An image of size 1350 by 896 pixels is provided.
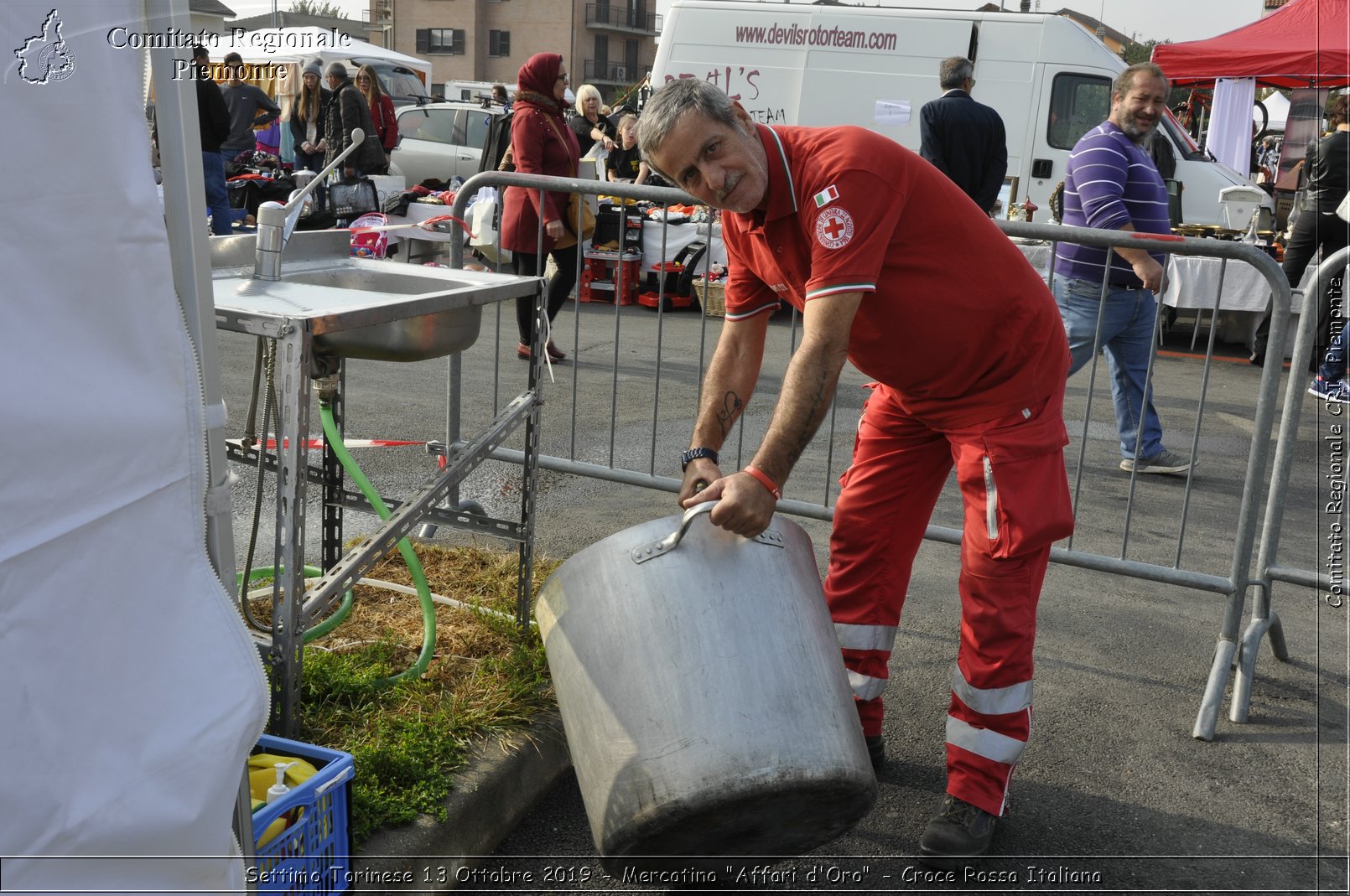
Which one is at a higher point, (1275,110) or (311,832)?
(1275,110)

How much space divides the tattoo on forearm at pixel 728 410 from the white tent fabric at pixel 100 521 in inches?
54.6

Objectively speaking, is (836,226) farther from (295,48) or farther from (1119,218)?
(1119,218)

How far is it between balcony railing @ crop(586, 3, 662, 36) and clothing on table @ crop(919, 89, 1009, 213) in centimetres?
5999

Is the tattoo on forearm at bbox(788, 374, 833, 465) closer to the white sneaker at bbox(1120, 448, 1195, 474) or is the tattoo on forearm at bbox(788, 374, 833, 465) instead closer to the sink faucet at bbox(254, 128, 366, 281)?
the sink faucet at bbox(254, 128, 366, 281)

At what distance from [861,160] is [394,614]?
1957mm

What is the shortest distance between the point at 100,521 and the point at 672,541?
1.04 meters

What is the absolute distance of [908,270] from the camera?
2.45m

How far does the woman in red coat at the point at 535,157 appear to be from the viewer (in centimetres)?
691

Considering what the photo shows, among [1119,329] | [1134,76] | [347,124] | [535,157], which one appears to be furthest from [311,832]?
[347,124]

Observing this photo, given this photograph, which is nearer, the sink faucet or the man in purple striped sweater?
the sink faucet

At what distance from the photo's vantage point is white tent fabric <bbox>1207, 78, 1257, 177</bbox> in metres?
14.6

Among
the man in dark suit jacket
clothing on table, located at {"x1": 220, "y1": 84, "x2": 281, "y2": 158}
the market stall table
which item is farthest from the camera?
clothing on table, located at {"x1": 220, "y1": 84, "x2": 281, "y2": 158}

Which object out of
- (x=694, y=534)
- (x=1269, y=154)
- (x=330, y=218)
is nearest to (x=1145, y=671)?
(x=694, y=534)

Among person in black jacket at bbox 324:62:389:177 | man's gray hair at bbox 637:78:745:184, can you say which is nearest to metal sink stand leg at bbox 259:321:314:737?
man's gray hair at bbox 637:78:745:184
